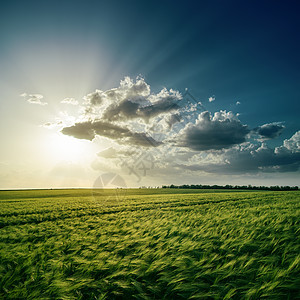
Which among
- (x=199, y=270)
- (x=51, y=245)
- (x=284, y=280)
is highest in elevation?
(x=284, y=280)

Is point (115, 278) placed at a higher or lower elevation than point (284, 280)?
lower

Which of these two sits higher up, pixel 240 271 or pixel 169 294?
pixel 240 271

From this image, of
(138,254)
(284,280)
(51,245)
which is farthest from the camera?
(51,245)

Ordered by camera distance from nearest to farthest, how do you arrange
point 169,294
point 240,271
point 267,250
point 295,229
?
point 169,294 < point 240,271 < point 267,250 < point 295,229

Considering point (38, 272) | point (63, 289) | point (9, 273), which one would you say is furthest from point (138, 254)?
point (9, 273)

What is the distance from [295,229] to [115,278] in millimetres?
6054

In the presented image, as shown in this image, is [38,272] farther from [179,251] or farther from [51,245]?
[179,251]

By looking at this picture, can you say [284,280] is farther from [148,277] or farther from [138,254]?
[138,254]

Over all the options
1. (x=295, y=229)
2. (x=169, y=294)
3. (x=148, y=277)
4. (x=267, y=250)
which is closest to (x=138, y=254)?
(x=148, y=277)

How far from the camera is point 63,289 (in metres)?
2.76

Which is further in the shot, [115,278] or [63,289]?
[115,278]

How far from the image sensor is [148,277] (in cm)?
321

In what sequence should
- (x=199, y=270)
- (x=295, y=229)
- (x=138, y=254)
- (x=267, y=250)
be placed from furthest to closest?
(x=295, y=229) < (x=267, y=250) < (x=138, y=254) < (x=199, y=270)

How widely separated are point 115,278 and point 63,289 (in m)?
0.87
